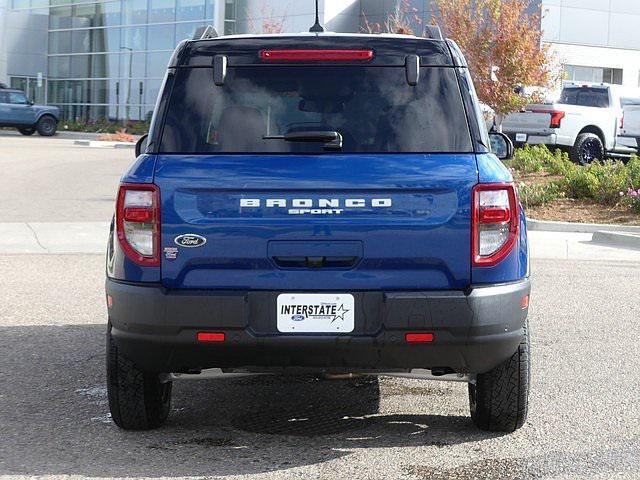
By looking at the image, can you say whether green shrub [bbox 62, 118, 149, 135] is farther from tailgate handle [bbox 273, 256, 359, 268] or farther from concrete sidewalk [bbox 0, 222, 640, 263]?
tailgate handle [bbox 273, 256, 359, 268]

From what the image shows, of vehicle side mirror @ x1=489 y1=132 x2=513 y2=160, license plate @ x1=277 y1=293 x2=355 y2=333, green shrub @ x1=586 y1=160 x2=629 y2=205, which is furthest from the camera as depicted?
green shrub @ x1=586 y1=160 x2=629 y2=205

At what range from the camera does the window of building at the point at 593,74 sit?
42719mm

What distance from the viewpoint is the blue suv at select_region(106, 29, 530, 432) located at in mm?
4840

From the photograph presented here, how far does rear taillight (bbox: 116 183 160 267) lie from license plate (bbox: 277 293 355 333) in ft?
1.95

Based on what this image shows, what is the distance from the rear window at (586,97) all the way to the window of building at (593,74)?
16750 millimetres

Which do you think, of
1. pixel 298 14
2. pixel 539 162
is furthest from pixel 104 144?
pixel 539 162

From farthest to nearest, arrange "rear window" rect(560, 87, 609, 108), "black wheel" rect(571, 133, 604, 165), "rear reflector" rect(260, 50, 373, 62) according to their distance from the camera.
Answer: "rear window" rect(560, 87, 609, 108), "black wheel" rect(571, 133, 604, 165), "rear reflector" rect(260, 50, 373, 62)

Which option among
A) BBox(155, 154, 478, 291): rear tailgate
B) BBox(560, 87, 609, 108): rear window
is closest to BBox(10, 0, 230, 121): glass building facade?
BBox(560, 87, 609, 108): rear window

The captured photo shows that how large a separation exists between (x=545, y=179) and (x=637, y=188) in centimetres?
259

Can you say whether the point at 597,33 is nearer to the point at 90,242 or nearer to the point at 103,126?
the point at 103,126

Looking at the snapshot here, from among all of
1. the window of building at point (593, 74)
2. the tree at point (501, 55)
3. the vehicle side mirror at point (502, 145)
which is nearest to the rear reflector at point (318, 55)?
the vehicle side mirror at point (502, 145)

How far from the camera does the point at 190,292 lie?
4.87 m

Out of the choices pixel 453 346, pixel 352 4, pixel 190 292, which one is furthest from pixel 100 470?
pixel 352 4

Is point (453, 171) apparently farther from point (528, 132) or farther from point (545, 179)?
point (528, 132)
